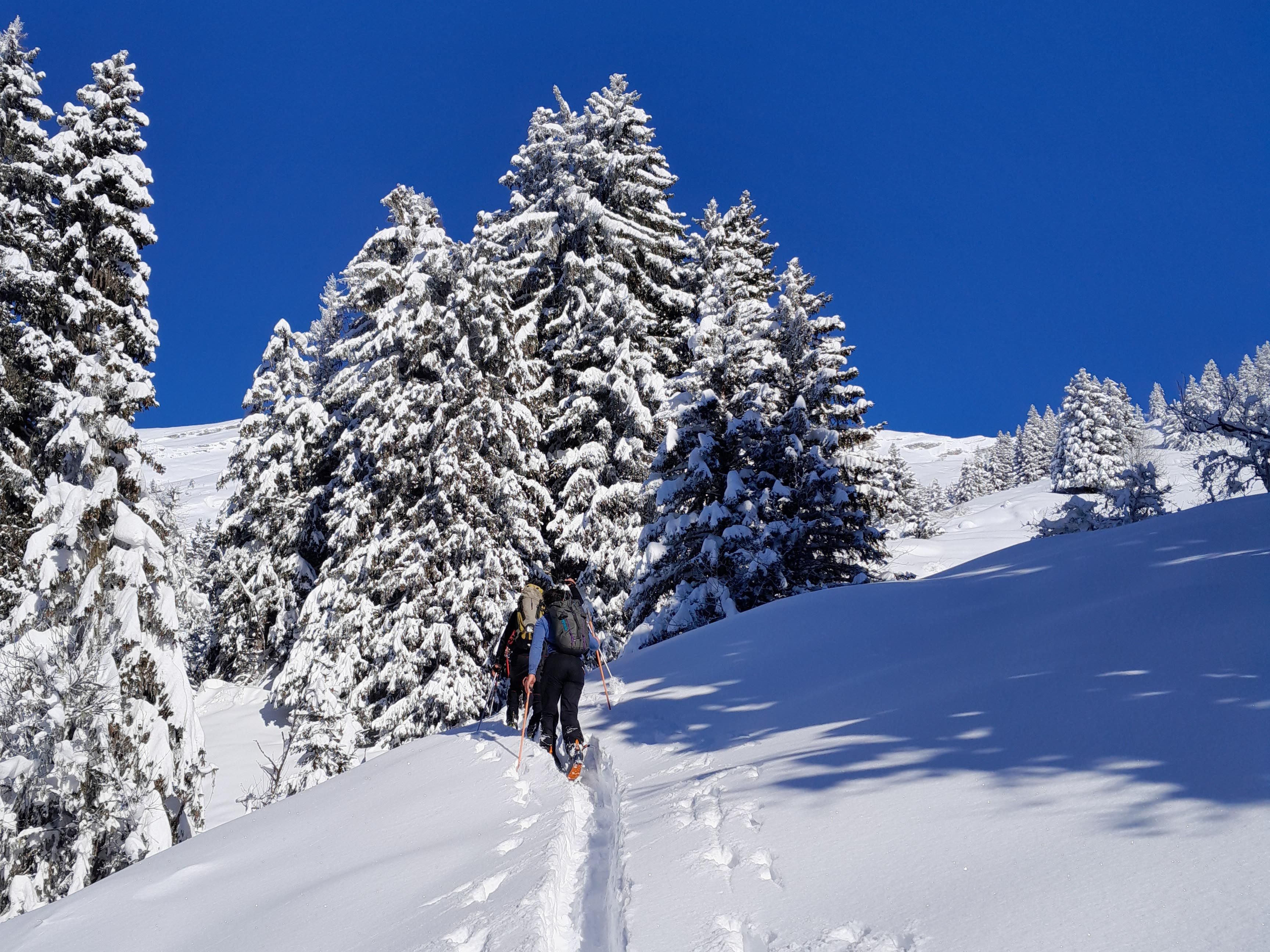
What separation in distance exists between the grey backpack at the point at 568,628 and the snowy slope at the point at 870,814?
1.26 m

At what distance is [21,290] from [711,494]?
1379 centimetres

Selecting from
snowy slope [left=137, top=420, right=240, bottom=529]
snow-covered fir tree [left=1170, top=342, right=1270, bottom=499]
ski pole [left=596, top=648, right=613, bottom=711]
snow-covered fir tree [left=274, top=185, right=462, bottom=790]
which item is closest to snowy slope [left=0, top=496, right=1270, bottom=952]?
ski pole [left=596, top=648, right=613, bottom=711]

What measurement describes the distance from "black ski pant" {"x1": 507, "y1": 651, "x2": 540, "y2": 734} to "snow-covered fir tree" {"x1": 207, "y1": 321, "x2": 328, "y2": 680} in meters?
14.1

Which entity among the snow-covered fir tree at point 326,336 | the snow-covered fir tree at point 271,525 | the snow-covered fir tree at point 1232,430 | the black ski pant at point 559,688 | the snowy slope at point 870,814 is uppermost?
the snow-covered fir tree at point 326,336

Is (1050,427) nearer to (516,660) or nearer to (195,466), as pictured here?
(516,660)

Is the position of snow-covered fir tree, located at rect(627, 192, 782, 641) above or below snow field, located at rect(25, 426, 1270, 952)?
above

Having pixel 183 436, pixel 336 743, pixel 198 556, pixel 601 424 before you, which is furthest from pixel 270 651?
pixel 183 436

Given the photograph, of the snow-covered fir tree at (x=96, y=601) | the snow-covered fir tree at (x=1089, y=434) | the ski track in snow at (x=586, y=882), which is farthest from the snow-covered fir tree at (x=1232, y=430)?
the snow-covered fir tree at (x=1089, y=434)

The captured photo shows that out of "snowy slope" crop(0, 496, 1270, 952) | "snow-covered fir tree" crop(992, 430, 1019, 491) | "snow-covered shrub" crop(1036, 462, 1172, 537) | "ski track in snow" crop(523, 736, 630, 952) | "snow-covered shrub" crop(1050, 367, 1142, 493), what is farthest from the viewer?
"snow-covered fir tree" crop(992, 430, 1019, 491)

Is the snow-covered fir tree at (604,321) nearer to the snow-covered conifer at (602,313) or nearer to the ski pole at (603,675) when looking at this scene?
the snow-covered conifer at (602,313)

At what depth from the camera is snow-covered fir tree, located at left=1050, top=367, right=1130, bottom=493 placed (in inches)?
1348

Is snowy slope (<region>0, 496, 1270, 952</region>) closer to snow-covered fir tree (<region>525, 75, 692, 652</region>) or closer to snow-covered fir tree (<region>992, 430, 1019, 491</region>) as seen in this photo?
snow-covered fir tree (<region>525, 75, 692, 652</region>)

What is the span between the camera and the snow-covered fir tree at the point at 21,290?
12219mm

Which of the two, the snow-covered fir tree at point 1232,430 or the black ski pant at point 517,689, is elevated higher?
the snow-covered fir tree at point 1232,430
